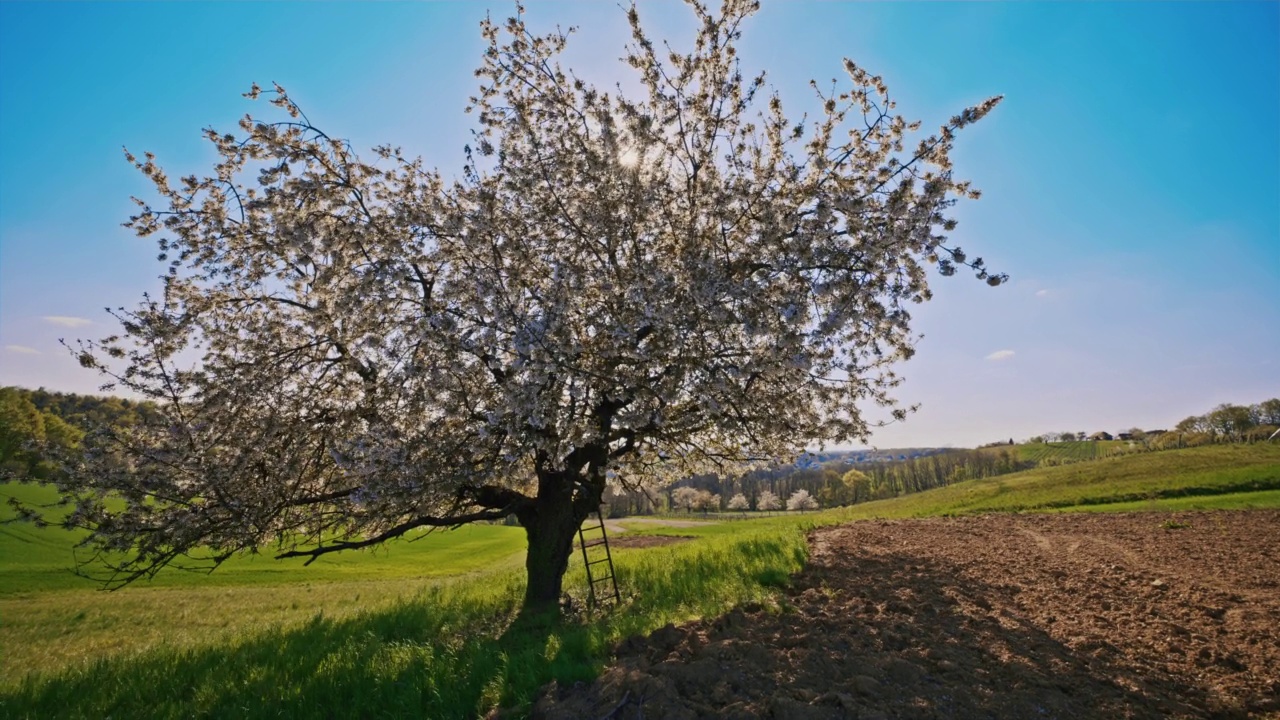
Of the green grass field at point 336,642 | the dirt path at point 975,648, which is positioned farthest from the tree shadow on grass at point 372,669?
the dirt path at point 975,648

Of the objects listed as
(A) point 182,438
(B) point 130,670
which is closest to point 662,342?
(A) point 182,438

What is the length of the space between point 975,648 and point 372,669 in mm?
8029

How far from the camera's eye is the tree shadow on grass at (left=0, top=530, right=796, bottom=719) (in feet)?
21.1

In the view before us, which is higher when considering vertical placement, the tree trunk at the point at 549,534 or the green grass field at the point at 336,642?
the tree trunk at the point at 549,534

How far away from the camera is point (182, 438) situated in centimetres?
922

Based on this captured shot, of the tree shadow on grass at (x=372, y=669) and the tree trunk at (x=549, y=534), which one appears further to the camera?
the tree trunk at (x=549, y=534)

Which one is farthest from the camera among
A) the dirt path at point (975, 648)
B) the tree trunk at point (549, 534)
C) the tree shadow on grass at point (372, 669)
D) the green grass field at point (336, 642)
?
the tree trunk at point (549, 534)

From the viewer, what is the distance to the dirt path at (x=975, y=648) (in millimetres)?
5203

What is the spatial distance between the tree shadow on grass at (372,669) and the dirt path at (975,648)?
0.97 metres

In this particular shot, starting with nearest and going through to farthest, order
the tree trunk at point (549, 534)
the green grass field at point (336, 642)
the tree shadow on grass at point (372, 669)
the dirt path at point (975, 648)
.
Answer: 1. the dirt path at point (975, 648)
2. the tree shadow on grass at point (372, 669)
3. the green grass field at point (336, 642)
4. the tree trunk at point (549, 534)

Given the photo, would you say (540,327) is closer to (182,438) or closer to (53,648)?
(182,438)

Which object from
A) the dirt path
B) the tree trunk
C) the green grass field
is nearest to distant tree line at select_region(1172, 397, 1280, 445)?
the green grass field

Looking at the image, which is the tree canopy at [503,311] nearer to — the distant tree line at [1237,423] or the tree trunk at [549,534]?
the tree trunk at [549,534]

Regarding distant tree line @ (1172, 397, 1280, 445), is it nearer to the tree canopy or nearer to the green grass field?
the green grass field
